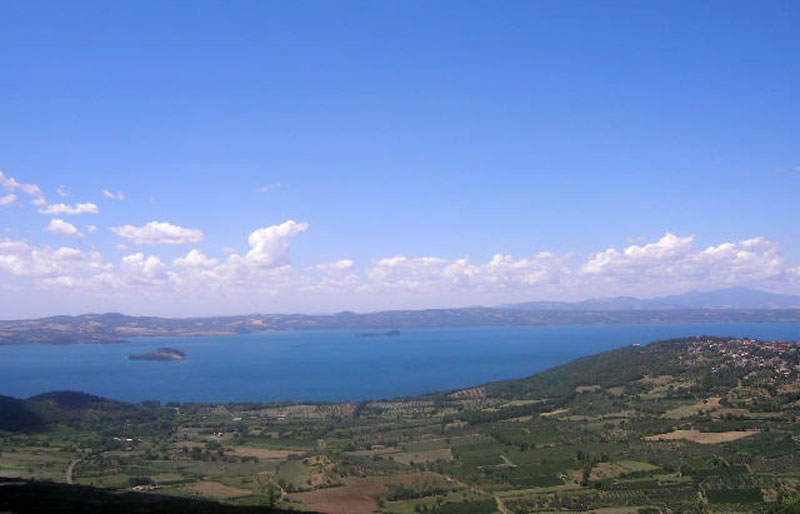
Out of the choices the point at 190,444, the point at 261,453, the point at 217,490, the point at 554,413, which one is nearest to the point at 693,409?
the point at 554,413

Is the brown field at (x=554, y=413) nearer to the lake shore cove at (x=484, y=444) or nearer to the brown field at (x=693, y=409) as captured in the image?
the lake shore cove at (x=484, y=444)

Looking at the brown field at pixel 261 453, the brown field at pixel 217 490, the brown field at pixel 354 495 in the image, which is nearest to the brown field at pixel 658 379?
the brown field at pixel 354 495

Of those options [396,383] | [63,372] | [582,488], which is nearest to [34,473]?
A: [582,488]

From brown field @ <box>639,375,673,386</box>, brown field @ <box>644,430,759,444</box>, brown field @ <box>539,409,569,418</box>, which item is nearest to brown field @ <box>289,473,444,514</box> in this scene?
brown field @ <box>644,430,759,444</box>

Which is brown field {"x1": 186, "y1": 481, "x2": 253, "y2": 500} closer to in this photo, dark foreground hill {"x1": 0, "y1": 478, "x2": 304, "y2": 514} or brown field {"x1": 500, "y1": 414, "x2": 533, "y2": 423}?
dark foreground hill {"x1": 0, "y1": 478, "x2": 304, "y2": 514}

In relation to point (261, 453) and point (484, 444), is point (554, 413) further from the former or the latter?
point (261, 453)

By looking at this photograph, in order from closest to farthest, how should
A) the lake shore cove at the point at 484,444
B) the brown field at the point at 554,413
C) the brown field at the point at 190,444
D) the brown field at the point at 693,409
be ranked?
1. the lake shore cove at the point at 484,444
2. the brown field at the point at 693,409
3. the brown field at the point at 190,444
4. the brown field at the point at 554,413
